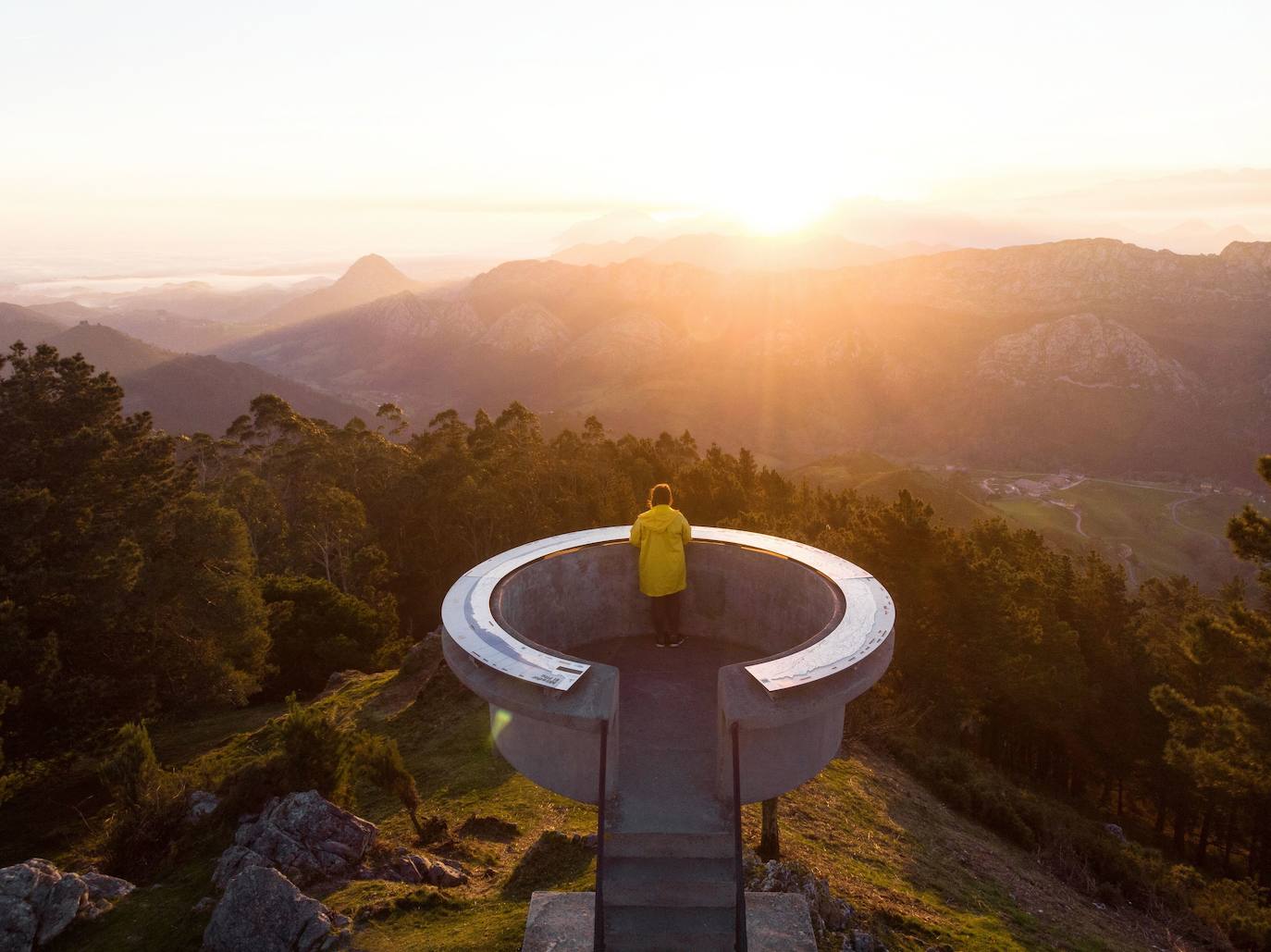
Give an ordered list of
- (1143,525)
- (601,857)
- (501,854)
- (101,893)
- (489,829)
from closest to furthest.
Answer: (601,857), (101,893), (501,854), (489,829), (1143,525)

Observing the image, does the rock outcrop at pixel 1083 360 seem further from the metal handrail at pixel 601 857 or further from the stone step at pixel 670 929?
the metal handrail at pixel 601 857

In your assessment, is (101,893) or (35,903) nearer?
(35,903)

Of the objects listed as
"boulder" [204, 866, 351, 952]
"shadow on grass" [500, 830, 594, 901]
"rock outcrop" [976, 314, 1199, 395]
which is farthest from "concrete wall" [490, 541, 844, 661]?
"rock outcrop" [976, 314, 1199, 395]

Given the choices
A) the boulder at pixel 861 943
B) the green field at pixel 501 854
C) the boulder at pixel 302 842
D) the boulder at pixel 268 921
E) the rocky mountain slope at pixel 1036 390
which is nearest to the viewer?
the boulder at pixel 268 921

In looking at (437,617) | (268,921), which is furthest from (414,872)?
(437,617)

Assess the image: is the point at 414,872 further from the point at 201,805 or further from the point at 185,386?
the point at 185,386

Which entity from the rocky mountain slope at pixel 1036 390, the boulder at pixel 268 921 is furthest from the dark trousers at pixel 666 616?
the rocky mountain slope at pixel 1036 390
